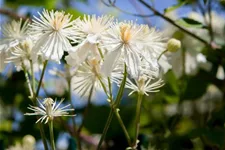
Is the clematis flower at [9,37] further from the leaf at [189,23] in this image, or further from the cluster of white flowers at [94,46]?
the leaf at [189,23]

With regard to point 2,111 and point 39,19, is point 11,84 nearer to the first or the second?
point 2,111

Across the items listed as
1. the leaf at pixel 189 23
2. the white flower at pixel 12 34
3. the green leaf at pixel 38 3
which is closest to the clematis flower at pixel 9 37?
the white flower at pixel 12 34

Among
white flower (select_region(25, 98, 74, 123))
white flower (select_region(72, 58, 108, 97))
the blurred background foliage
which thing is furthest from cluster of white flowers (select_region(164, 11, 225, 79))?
white flower (select_region(25, 98, 74, 123))

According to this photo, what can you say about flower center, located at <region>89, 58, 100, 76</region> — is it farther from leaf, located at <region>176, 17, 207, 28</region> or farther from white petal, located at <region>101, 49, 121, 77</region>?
leaf, located at <region>176, 17, 207, 28</region>

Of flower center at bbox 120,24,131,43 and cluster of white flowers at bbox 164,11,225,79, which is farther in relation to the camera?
cluster of white flowers at bbox 164,11,225,79

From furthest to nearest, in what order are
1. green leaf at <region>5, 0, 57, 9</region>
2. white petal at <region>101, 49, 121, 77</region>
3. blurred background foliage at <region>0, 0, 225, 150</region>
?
green leaf at <region>5, 0, 57, 9</region> → blurred background foliage at <region>0, 0, 225, 150</region> → white petal at <region>101, 49, 121, 77</region>

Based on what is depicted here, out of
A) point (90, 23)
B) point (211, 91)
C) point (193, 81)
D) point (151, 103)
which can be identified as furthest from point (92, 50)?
point (211, 91)
